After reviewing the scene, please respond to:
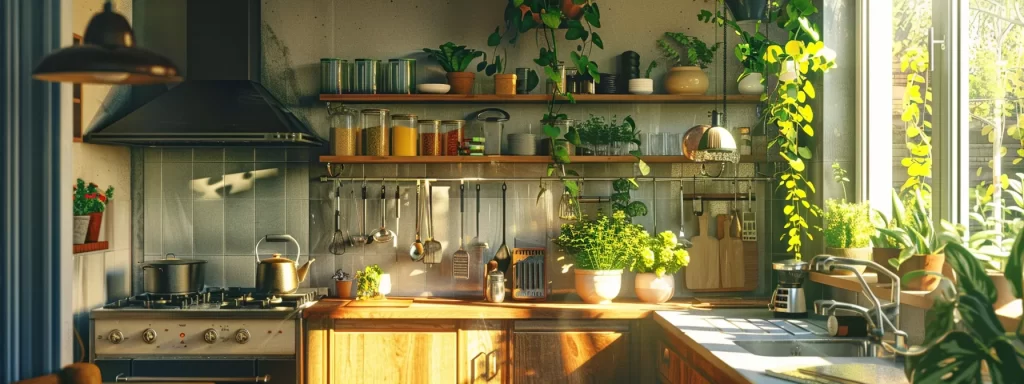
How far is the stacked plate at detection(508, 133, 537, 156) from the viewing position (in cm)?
429

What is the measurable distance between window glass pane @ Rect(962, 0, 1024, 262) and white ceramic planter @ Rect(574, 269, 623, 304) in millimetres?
1629

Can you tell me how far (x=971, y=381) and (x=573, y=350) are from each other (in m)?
2.64

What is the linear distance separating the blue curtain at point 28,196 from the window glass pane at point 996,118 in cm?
258

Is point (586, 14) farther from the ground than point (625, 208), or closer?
farther from the ground

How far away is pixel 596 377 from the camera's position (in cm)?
391

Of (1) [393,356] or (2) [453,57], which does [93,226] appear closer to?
(1) [393,356]

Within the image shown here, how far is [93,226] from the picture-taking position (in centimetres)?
390

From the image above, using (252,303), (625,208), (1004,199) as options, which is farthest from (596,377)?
(1004,199)

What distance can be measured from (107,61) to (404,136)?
7.91 ft

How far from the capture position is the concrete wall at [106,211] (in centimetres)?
395

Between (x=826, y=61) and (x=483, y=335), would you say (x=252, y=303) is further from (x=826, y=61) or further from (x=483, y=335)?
(x=826, y=61)

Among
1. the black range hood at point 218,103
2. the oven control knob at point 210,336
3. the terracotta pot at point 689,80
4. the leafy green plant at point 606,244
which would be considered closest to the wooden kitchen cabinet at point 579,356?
the leafy green plant at point 606,244

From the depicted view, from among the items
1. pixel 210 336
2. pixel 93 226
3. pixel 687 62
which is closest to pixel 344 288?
pixel 210 336

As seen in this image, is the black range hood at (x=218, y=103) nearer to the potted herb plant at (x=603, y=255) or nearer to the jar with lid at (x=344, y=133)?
the jar with lid at (x=344, y=133)
